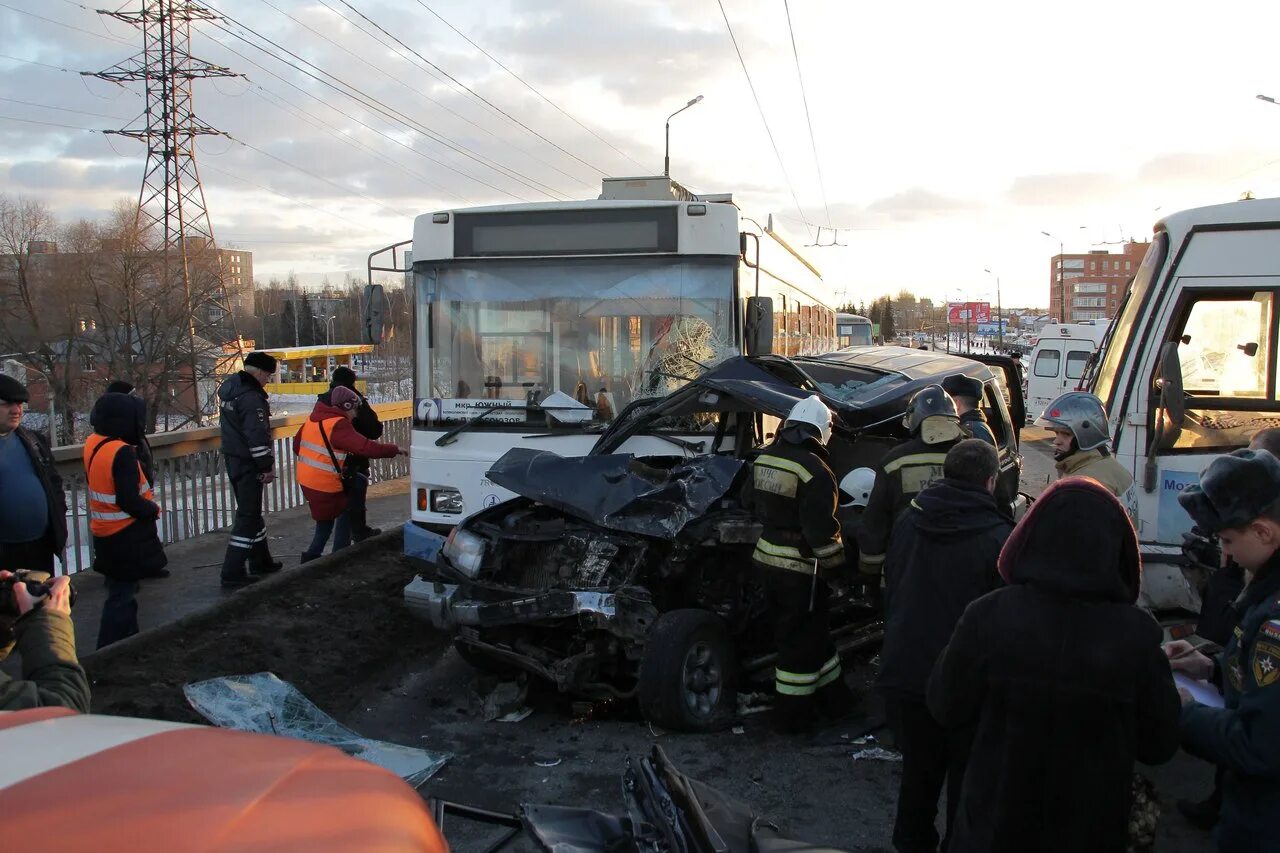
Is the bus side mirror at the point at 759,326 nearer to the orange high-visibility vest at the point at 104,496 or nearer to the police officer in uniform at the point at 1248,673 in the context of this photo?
the orange high-visibility vest at the point at 104,496

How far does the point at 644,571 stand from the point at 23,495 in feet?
11.1

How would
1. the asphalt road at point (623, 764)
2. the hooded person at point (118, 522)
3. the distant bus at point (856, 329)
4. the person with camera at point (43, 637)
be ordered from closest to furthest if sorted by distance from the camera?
1. the person with camera at point (43, 637)
2. the asphalt road at point (623, 764)
3. the hooded person at point (118, 522)
4. the distant bus at point (856, 329)

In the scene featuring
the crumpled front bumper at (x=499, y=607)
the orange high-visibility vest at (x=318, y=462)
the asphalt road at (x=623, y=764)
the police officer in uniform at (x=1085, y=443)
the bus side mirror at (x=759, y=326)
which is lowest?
the asphalt road at (x=623, y=764)

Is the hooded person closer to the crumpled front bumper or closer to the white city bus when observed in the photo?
the crumpled front bumper

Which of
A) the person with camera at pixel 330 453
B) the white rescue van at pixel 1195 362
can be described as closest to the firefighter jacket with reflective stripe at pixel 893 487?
the white rescue van at pixel 1195 362

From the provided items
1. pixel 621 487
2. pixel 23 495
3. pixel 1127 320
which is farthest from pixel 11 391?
pixel 1127 320

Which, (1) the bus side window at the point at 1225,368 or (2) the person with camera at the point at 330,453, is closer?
(1) the bus side window at the point at 1225,368

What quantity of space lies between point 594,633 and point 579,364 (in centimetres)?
249

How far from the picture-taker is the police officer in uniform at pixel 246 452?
767 centimetres

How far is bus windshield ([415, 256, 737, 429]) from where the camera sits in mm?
7043

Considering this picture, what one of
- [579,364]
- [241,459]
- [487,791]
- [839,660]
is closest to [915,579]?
[839,660]

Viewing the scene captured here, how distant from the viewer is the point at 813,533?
4918mm

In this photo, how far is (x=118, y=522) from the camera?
5.93m

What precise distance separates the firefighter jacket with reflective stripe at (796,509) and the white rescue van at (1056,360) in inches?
803
